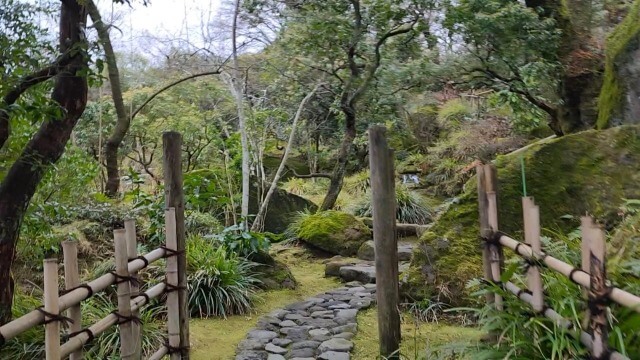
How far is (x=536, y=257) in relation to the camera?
90.6 inches

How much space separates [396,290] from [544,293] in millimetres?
1058

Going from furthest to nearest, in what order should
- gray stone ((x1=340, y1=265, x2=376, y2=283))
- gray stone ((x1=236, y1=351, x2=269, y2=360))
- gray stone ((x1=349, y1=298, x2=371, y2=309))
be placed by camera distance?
gray stone ((x1=340, y1=265, x2=376, y2=283)) → gray stone ((x1=349, y1=298, x2=371, y2=309)) → gray stone ((x1=236, y1=351, x2=269, y2=360))

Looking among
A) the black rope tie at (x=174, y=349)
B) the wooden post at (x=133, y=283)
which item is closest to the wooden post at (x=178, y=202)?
the black rope tie at (x=174, y=349)

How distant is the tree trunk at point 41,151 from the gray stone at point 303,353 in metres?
1.95

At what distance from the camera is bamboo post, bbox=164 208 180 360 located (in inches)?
127

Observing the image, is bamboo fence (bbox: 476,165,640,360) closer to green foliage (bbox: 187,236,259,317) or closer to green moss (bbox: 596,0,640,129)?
green foliage (bbox: 187,236,259,317)

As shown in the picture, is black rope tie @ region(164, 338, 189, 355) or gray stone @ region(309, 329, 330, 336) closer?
black rope tie @ region(164, 338, 189, 355)

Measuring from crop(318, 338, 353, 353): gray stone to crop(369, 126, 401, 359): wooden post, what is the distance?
2.13 feet

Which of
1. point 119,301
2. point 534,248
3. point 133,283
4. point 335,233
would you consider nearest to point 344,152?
point 335,233

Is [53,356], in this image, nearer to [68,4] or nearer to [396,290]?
[396,290]

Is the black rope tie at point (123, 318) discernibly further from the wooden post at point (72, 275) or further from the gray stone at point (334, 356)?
the gray stone at point (334, 356)

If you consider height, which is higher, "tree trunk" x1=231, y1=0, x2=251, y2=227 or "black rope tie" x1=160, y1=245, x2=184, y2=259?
"tree trunk" x1=231, y1=0, x2=251, y2=227

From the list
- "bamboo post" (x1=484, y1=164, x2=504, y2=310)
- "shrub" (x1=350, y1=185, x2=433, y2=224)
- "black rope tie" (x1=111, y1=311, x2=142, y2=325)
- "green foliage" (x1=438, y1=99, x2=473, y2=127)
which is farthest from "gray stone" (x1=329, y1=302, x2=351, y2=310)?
"green foliage" (x1=438, y1=99, x2=473, y2=127)

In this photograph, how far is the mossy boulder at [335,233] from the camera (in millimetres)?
7309
